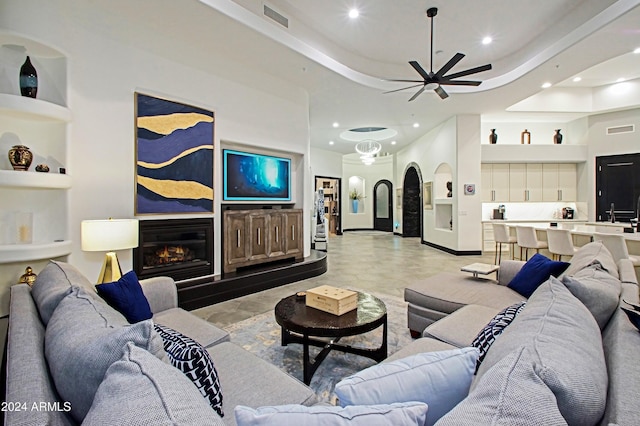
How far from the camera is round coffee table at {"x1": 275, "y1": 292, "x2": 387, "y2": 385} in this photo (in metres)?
2.27

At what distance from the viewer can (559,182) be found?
862 cm

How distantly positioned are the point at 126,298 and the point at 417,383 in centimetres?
172

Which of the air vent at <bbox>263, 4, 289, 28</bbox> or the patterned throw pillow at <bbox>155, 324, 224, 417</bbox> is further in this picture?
the air vent at <bbox>263, 4, 289, 28</bbox>

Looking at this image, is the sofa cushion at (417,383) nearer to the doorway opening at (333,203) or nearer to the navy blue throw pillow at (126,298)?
the navy blue throw pillow at (126,298)

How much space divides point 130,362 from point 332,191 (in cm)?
1230

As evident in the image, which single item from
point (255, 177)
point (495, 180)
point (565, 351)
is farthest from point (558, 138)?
point (565, 351)

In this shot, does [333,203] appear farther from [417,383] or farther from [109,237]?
[417,383]

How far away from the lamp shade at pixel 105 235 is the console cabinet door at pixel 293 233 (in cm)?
286

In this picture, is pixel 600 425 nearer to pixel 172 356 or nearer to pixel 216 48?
pixel 172 356

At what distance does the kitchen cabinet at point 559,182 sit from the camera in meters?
8.62

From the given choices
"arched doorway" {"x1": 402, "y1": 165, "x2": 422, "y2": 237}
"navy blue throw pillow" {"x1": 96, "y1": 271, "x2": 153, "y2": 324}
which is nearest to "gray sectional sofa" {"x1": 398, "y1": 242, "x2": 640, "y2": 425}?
"navy blue throw pillow" {"x1": 96, "y1": 271, "x2": 153, "y2": 324}

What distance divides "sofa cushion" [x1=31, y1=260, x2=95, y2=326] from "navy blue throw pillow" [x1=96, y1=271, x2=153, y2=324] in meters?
0.13

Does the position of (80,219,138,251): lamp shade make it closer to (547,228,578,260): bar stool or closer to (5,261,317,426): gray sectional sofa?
(5,261,317,426): gray sectional sofa

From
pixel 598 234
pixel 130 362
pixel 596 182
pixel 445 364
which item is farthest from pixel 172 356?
pixel 596 182
